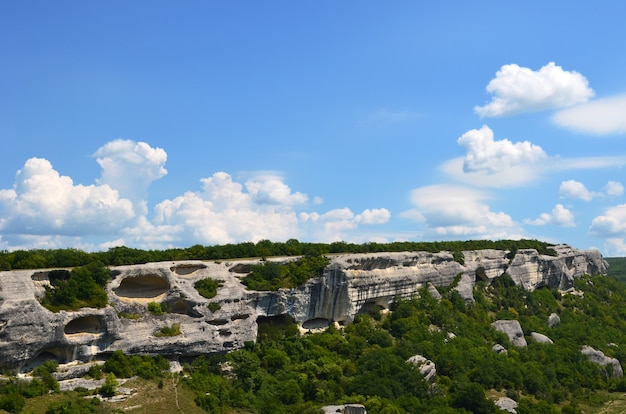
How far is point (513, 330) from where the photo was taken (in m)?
59.6

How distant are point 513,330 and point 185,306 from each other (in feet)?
116

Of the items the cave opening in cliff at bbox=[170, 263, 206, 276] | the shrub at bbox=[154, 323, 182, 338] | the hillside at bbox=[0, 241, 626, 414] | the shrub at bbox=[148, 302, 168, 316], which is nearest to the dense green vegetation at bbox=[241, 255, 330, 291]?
the hillside at bbox=[0, 241, 626, 414]

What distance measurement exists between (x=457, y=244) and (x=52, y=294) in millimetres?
51285

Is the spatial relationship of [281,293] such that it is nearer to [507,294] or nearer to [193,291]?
[193,291]

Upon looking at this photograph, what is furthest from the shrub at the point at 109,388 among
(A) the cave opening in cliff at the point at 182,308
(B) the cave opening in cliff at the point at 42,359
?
(A) the cave opening in cliff at the point at 182,308

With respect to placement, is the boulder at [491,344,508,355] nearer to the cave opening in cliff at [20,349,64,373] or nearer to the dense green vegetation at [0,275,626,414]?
the dense green vegetation at [0,275,626,414]

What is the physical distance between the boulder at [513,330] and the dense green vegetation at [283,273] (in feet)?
73.2

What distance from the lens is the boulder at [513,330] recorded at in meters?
58.6

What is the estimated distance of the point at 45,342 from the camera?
111 feet

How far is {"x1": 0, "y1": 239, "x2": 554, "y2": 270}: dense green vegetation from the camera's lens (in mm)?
38875

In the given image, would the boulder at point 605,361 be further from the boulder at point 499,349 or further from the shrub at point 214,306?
the shrub at point 214,306

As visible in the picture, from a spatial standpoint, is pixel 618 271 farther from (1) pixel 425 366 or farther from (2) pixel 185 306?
(2) pixel 185 306

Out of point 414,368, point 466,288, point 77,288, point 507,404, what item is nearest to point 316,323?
point 414,368

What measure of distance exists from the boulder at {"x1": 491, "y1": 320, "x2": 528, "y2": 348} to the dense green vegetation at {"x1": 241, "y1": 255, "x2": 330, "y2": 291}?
2231 cm
